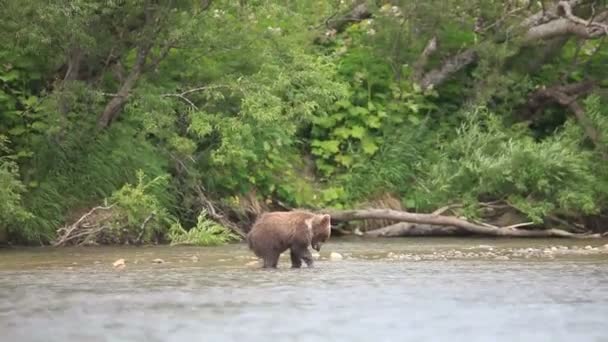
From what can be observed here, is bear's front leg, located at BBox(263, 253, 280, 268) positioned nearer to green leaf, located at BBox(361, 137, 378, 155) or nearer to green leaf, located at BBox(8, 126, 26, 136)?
green leaf, located at BBox(8, 126, 26, 136)

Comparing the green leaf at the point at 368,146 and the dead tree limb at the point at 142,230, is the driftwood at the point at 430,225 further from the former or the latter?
the dead tree limb at the point at 142,230

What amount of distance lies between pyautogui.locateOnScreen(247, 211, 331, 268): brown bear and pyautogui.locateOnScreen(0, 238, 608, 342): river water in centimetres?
28

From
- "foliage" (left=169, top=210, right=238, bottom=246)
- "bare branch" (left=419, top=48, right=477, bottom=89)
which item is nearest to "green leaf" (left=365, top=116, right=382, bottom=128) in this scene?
"bare branch" (left=419, top=48, right=477, bottom=89)

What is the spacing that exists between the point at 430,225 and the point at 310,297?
421 inches

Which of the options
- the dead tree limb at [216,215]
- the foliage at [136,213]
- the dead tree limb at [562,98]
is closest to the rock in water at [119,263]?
the foliage at [136,213]

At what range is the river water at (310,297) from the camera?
10.3 meters

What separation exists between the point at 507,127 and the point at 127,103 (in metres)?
8.25

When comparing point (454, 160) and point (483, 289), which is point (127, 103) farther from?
point (483, 289)

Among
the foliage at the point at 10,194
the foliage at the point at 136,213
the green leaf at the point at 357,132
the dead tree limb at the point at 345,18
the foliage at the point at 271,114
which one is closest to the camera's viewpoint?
the foliage at the point at 10,194

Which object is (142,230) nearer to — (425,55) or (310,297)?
(425,55)

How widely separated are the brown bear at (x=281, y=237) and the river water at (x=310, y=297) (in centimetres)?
28

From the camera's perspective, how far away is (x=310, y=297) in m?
12.6

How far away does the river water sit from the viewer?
10.3 m

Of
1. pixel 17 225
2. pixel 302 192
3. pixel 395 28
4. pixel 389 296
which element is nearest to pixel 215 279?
pixel 389 296
